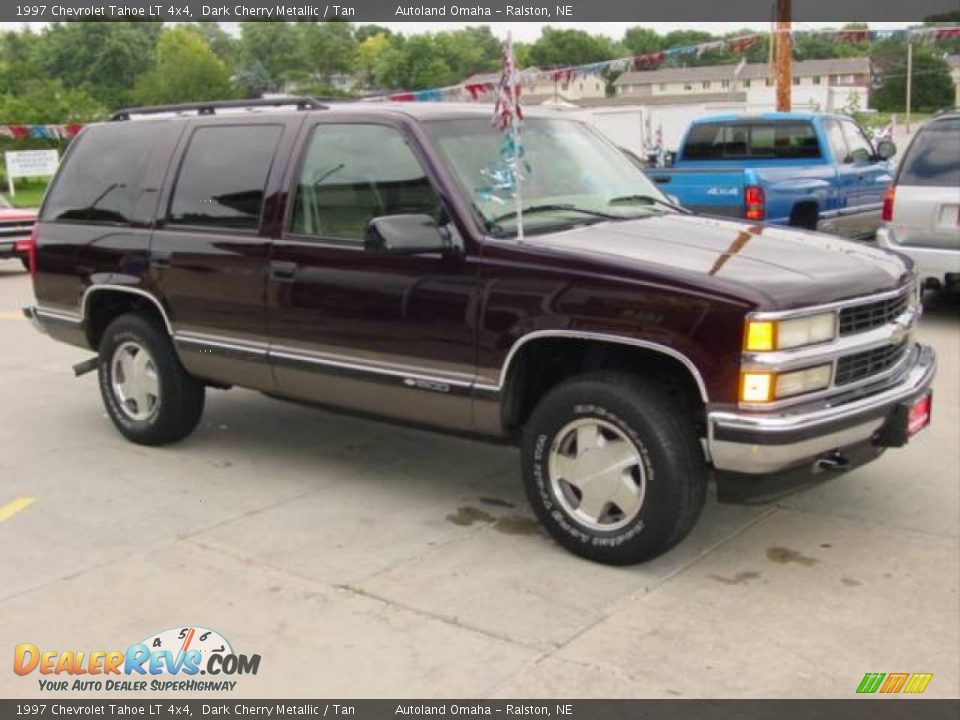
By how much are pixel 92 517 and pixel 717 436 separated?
304 centimetres

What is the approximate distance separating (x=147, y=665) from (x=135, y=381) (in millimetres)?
2865

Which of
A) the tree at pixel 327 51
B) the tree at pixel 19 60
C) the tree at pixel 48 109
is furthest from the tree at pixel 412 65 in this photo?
the tree at pixel 48 109

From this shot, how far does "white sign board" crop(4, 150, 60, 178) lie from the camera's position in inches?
1003

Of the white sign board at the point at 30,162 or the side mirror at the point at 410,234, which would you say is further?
the white sign board at the point at 30,162

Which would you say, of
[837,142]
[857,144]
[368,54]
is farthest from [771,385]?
[368,54]

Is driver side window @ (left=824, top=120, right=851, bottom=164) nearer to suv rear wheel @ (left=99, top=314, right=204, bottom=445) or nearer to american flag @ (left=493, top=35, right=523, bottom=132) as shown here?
american flag @ (left=493, top=35, right=523, bottom=132)

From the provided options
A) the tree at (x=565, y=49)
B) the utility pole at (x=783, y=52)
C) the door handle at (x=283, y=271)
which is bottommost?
the door handle at (x=283, y=271)

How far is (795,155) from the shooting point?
42.4 ft

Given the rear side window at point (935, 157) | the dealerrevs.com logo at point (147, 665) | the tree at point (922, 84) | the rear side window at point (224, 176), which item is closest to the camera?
the dealerrevs.com logo at point (147, 665)

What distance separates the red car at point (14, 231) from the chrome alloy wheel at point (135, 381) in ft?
33.6

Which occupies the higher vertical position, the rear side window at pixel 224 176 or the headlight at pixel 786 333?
the rear side window at pixel 224 176

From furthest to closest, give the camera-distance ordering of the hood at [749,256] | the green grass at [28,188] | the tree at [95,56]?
the tree at [95,56] → the green grass at [28,188] → the hood at [749,256]

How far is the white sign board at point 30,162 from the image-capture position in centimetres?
2548

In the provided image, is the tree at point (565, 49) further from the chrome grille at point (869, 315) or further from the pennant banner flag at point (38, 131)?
the chrome grille at point (869, 315)
